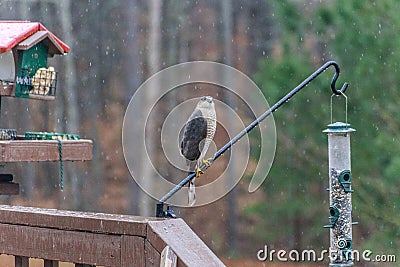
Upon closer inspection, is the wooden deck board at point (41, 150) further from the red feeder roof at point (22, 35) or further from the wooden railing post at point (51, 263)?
the wooden railing post at point (51, 263)

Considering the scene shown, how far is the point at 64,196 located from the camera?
12.6 metres

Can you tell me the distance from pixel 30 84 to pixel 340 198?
142 cm

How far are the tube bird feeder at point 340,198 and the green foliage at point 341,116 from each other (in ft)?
12.5

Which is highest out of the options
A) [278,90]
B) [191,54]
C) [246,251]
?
[191,54]

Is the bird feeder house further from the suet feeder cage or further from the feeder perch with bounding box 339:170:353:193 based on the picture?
the feeder perch with bounding box 339:170:353:193

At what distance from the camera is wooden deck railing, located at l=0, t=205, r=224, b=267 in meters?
1.61

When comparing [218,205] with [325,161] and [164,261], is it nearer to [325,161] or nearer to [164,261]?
[325,161]

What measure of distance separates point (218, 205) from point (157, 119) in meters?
1.54

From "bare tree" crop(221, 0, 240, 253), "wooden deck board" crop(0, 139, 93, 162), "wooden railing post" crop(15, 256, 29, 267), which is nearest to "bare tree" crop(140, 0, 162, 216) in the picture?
"bare tree" crop(221, 0, 240, 253)

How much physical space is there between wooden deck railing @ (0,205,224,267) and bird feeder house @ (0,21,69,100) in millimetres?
1591

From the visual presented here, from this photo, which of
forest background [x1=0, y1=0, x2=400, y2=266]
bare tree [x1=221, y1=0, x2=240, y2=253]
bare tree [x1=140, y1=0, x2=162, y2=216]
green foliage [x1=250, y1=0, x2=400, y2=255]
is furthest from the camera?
bare tree [x1=221, y1=0, x2=240, y2=253]

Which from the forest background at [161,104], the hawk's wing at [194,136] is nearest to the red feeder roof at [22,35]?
the hawk's wing at [194,136]

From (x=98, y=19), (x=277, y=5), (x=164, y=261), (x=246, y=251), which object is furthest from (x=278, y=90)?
(x=164, y=261)

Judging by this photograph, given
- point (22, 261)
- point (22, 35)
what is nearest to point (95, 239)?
point (22, 261)
